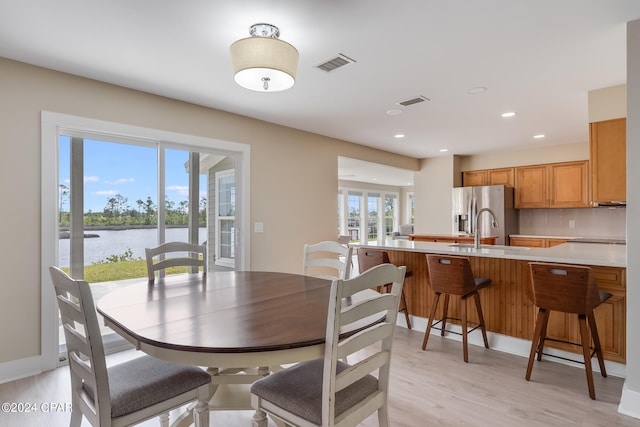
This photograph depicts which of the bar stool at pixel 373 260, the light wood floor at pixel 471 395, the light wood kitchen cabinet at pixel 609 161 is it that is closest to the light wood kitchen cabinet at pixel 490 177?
the light wood kitchen cabinet at pixel 609 161

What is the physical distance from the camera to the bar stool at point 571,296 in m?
2.25

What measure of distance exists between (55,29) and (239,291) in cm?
200

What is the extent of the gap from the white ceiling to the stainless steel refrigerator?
2.21 meters

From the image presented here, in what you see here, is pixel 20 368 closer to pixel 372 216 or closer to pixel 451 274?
pixel 451 274

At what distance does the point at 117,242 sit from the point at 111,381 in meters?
2.15

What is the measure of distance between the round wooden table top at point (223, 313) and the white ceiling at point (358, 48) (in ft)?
5.23

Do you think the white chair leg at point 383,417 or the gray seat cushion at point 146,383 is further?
the white chair leg at point 383,417

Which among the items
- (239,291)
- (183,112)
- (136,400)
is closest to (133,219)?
(183,112)

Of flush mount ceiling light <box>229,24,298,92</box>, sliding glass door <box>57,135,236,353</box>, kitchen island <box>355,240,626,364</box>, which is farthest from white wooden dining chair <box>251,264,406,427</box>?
sliding glass door <box>57,135,236,353</box>

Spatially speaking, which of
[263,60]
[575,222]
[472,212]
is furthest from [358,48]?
[575,222]

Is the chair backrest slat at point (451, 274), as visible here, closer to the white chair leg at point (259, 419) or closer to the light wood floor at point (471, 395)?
the light wood floor at point (471, 395)

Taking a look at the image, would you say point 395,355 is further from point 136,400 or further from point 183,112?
point 183,112

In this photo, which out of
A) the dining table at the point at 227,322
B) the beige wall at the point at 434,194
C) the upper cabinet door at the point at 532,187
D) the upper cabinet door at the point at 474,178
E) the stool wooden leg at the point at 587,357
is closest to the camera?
the dining table at the point at 227,322

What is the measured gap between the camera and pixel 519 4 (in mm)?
1906
